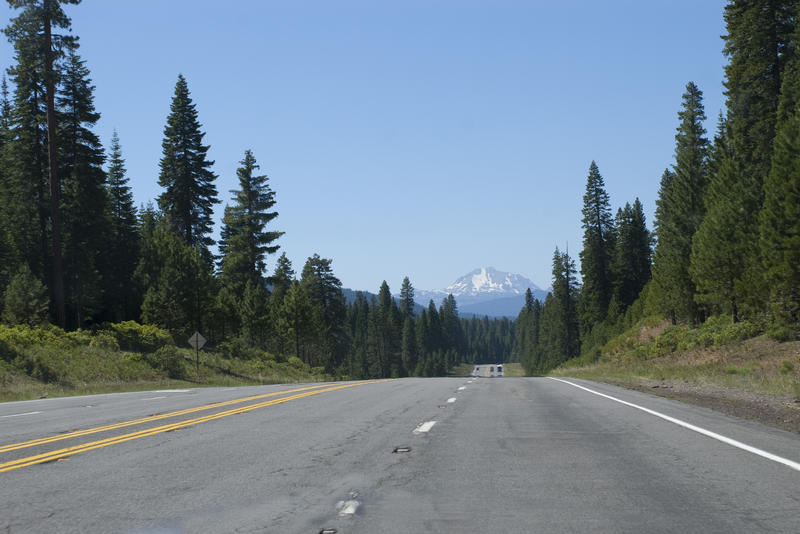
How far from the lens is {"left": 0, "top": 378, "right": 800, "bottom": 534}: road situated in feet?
16.6

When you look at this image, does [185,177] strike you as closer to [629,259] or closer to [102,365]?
[102,365]

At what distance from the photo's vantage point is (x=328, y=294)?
310ft

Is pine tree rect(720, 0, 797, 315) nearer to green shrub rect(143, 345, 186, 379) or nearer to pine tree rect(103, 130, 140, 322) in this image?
green shrub rect(143, 345, 186, 379)

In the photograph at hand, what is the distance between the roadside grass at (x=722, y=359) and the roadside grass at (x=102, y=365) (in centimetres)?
2263

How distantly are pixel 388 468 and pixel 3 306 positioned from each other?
135 ft

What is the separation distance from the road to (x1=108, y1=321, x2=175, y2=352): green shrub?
30613mm

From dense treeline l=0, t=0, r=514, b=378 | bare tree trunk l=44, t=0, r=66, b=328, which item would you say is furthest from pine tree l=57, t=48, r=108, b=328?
bare tree trunk l=44, t=0, r=66, b=328

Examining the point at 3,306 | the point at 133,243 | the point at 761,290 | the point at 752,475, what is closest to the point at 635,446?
the point at 752,475

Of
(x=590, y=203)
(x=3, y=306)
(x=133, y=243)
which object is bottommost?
(x=3, y=306)

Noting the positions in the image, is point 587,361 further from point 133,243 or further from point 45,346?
point 45,346

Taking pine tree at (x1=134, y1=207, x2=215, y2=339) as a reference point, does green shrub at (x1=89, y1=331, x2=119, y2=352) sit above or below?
below

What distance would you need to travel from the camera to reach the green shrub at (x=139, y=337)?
136 ft

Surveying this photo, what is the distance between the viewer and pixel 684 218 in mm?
54438

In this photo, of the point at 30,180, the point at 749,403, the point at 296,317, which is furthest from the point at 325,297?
the point at 749,403
